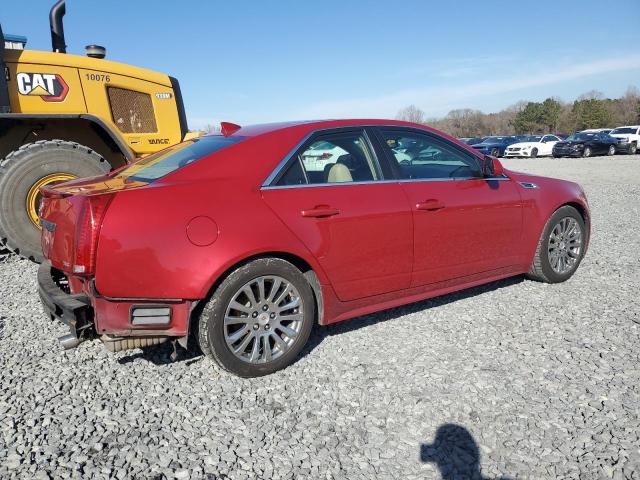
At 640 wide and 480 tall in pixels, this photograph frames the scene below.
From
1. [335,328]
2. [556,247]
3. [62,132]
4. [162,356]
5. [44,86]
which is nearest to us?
[162,356]

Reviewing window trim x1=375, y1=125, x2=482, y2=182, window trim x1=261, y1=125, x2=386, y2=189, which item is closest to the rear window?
window trim x1=261, y1=125, x2=386, y2=189

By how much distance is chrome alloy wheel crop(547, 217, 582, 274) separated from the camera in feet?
15.9

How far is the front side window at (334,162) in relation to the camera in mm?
3369

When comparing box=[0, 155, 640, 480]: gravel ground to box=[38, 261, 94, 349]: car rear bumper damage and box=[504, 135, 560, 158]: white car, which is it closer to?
box=[38, 261, 94, 349]: car rear bumper damage

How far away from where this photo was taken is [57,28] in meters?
6.27

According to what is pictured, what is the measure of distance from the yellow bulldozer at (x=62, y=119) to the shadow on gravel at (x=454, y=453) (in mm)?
4626

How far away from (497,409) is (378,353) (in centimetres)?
94

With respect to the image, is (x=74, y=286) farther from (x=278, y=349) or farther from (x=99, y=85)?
(x=99, y=85)

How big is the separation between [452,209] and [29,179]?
14.1ft

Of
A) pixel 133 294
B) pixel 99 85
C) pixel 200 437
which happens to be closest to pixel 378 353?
pixel 200 437

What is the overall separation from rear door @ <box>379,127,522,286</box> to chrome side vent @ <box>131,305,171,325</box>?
1820mm

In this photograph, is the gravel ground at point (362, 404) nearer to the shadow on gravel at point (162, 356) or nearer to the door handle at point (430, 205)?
the shadow on gravel at point (162, 356)

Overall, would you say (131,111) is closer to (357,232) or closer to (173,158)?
(173,158)

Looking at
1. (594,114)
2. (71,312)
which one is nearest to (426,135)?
(71,312)
